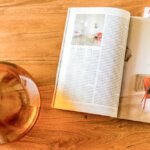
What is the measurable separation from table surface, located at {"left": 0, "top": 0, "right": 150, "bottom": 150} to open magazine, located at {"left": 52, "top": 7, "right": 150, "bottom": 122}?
2 centimetres

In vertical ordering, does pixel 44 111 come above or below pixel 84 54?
below

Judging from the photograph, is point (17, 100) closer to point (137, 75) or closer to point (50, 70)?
point (50, 70)

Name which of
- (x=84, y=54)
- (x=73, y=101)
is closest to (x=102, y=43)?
(x=84, y=54)

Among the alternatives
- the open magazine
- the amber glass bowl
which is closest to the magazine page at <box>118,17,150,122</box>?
the open magazine

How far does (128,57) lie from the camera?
2.61 ft

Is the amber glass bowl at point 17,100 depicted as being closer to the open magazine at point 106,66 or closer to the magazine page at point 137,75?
the open magazine at point 106,66

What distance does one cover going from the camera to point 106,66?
78 centimetres

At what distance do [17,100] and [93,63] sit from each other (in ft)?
0.63

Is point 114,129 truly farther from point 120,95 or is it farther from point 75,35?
point 75,35

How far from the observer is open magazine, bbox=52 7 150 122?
30.4 inches

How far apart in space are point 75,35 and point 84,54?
54 mm

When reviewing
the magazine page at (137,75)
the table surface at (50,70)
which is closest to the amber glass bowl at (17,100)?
the table surface at (50,70)

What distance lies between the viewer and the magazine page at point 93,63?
77 centimetres

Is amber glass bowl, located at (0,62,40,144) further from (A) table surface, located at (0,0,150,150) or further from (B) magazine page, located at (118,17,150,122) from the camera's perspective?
(B) magazine page, located at (118,17,150,122)
